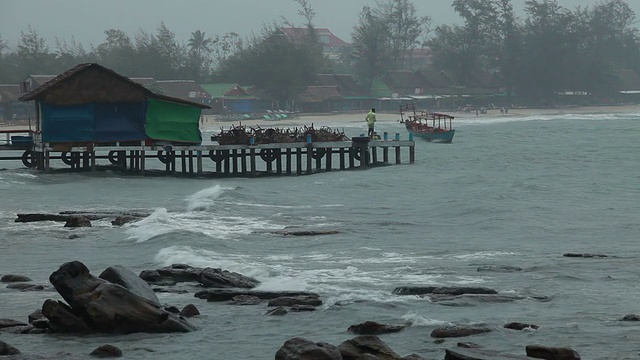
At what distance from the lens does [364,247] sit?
2486 centimetres

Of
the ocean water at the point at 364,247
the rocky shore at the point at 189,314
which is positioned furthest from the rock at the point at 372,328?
A: the ocean water at the point at 364,247

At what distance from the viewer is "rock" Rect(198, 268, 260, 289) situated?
19078 millimetres

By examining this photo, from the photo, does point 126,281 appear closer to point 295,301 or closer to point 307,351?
point 295,301

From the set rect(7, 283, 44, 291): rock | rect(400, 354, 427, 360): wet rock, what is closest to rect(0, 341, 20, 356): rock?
rect(400, 354, 427, 360): wet rock

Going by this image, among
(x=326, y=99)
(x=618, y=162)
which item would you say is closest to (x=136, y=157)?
(x=618, y=162)

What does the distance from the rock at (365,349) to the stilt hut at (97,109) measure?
32524 millimetres

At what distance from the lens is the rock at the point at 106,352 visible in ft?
45.3

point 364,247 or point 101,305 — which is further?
point 364,247

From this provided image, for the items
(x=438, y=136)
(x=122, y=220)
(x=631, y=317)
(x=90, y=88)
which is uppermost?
(x=90, y=88)

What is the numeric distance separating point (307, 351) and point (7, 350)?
3610 mm

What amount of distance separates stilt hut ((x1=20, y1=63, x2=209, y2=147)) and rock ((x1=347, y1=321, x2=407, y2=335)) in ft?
99.1

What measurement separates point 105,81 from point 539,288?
1122 inches

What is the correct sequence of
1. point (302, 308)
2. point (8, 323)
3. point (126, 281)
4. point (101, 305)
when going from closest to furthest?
1. point (101, 305)
2. point (8, 323)
3. point (126, 281)
4. point (302, 308)

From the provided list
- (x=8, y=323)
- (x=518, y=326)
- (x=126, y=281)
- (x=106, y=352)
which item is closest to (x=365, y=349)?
(x=106, y=352)
